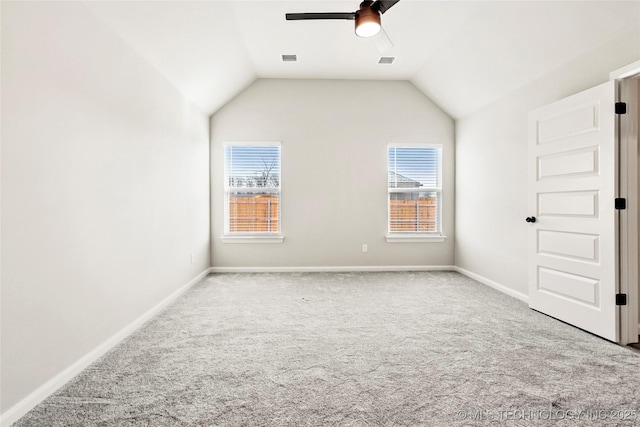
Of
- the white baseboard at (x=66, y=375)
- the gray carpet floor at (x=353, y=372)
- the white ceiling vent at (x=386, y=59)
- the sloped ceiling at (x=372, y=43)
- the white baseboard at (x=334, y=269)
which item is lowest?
the gray carpet floor at (x=353, y=372)

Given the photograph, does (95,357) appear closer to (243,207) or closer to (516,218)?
(243,207)

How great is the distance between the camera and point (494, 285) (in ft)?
12.9

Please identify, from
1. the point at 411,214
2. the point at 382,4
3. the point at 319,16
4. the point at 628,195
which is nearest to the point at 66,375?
the point at 319,16

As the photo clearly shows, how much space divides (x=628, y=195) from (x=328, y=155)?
3424 millimetres

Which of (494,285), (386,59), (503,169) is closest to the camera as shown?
(503,169)

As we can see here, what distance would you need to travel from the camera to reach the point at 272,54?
3.98 meters

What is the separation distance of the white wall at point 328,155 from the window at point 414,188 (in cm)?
15

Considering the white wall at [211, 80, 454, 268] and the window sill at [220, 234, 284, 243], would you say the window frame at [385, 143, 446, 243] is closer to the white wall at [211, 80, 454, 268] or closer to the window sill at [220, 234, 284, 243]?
the white wall at [211, 80, 454, 268]

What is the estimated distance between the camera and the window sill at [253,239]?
4.79 metres

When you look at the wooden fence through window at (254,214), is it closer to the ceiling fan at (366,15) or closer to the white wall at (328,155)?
the white wall at (328,155)

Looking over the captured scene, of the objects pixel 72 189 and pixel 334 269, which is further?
pixel 334 269

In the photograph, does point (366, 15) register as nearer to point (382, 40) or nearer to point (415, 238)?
point (382, 40)

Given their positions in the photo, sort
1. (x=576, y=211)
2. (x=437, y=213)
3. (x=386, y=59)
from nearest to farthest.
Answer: (x=576, y=211), (x=386, y=59), (x=437, y=213)

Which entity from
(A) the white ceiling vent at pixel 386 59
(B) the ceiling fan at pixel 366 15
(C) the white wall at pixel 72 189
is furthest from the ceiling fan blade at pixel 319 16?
(A) the white ceiling vent at pixel 386 59
